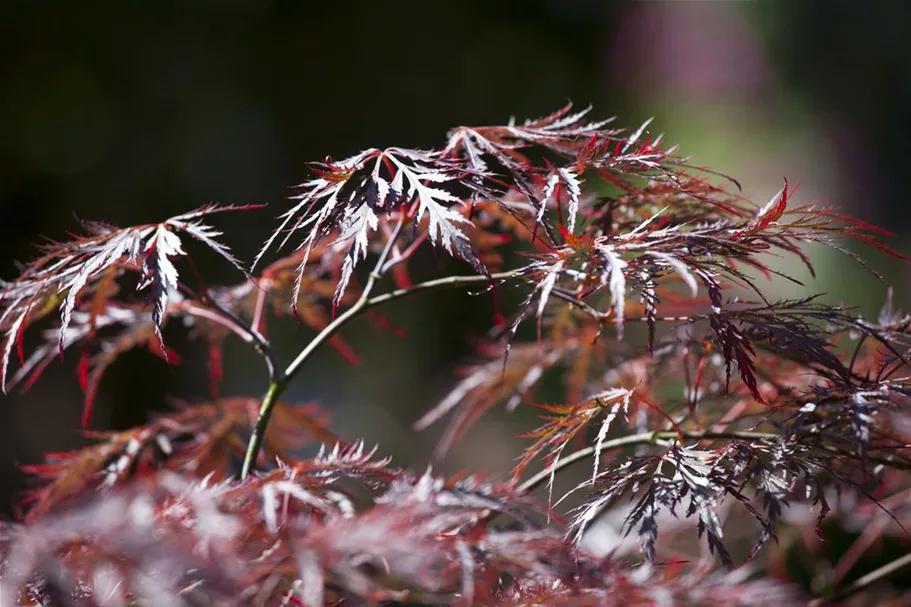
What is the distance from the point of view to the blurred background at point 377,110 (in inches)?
97.6

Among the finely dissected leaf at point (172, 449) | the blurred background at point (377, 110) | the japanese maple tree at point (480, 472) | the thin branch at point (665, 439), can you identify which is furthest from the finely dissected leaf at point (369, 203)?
the blurred background at point (377, 110)

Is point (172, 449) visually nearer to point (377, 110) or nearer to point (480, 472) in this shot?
point (480, 472)

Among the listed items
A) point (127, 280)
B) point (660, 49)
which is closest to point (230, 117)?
point (127, 280)

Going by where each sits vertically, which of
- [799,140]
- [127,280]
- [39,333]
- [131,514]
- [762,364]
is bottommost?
[39,333]

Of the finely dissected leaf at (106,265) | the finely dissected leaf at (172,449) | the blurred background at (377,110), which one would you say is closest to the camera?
the finely dissected leaf at (106,265)

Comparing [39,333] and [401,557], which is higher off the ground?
[401,557]

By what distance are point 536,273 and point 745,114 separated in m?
3.50

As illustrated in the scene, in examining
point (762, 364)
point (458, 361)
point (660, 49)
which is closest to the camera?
point (762, 364)

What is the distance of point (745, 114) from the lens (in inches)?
145

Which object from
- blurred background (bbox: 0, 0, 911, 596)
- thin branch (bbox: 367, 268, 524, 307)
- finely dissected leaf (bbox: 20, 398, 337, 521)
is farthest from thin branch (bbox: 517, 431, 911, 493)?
blurred background (bbox: 0, 0, 911, 596)

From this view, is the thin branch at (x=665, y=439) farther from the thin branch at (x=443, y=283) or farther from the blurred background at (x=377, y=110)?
the blurred background at (x=377, y=110)

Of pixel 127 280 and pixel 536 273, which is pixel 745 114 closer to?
pixel 127 280

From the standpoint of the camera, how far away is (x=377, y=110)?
9.92ft

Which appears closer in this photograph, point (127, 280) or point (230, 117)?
point (127, 280)
